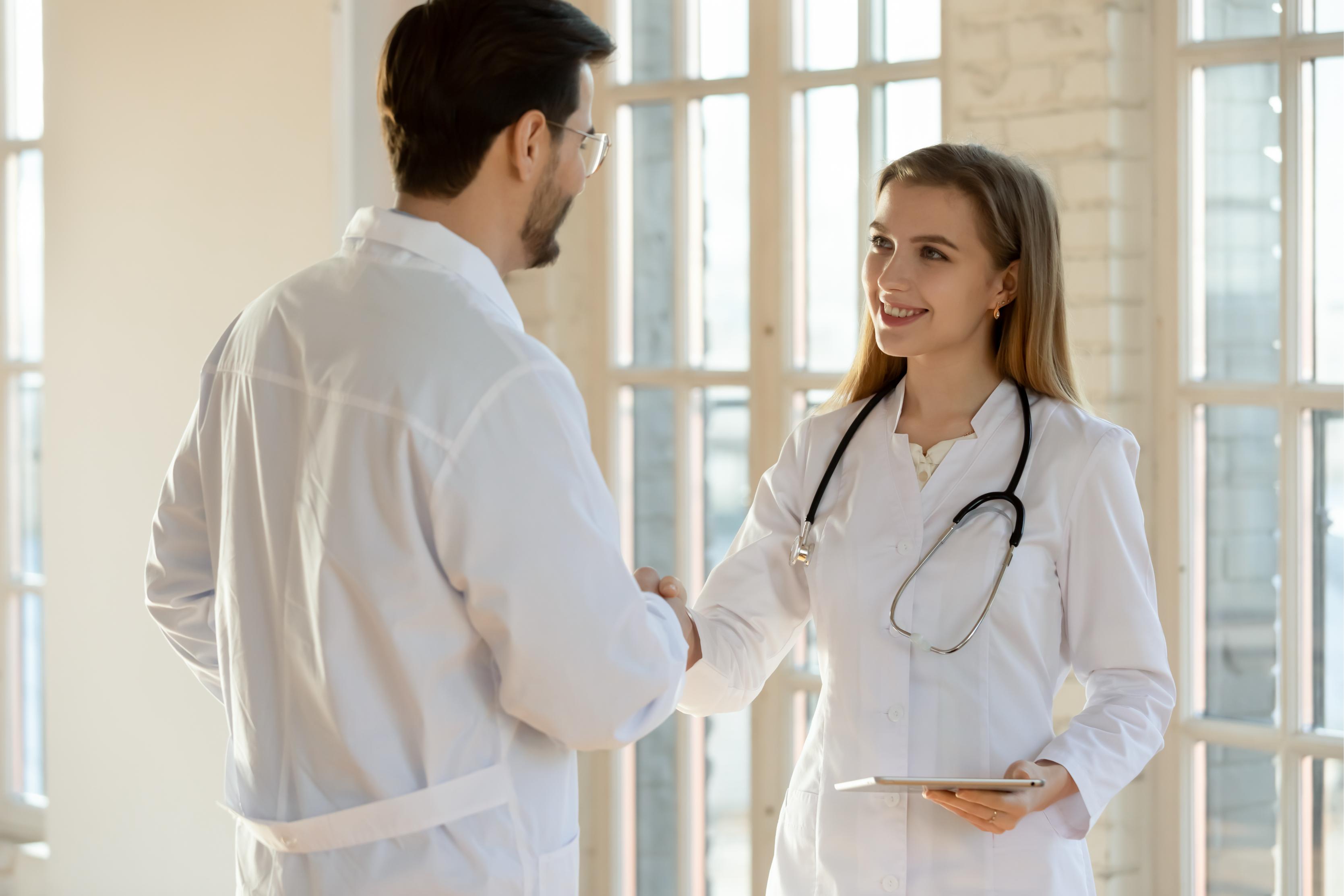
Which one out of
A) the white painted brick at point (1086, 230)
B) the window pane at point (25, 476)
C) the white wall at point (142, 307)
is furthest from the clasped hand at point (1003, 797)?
the window pane at point (25, 476)

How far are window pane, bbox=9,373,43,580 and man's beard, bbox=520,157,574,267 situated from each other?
3520mm

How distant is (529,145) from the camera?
1493 millimetres

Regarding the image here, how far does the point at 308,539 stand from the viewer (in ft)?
4.55

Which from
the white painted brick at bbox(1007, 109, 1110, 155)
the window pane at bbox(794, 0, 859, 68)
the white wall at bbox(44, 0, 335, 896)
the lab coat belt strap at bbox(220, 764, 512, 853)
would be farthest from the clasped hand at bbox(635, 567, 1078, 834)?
the white wall at bbox(44, 0, 335, 896)

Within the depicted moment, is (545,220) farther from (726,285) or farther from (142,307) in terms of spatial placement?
(142,307)

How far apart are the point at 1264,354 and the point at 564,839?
1.93m

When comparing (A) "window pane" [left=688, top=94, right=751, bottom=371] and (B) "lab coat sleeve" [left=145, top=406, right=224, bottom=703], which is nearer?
(B) "lab coat sleeve" [left=145, top=406, right=224, bottom=703]

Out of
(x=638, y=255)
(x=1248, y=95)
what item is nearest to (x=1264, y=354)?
(x=1248, y=95)

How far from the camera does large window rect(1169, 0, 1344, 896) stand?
256cm

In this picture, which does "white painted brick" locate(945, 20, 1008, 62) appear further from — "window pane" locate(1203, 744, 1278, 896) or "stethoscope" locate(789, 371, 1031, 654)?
"window pane" locate(1203, 744, 1278, 896)

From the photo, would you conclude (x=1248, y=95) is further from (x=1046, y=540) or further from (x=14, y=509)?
(x=14, y=509)

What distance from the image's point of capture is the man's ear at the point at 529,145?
4.85 ft

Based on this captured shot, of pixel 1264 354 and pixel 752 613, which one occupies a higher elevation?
pixel 1264 354

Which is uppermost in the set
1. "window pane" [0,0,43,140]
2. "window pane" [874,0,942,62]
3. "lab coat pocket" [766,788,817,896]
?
"window pane" [0,0,43,140]
